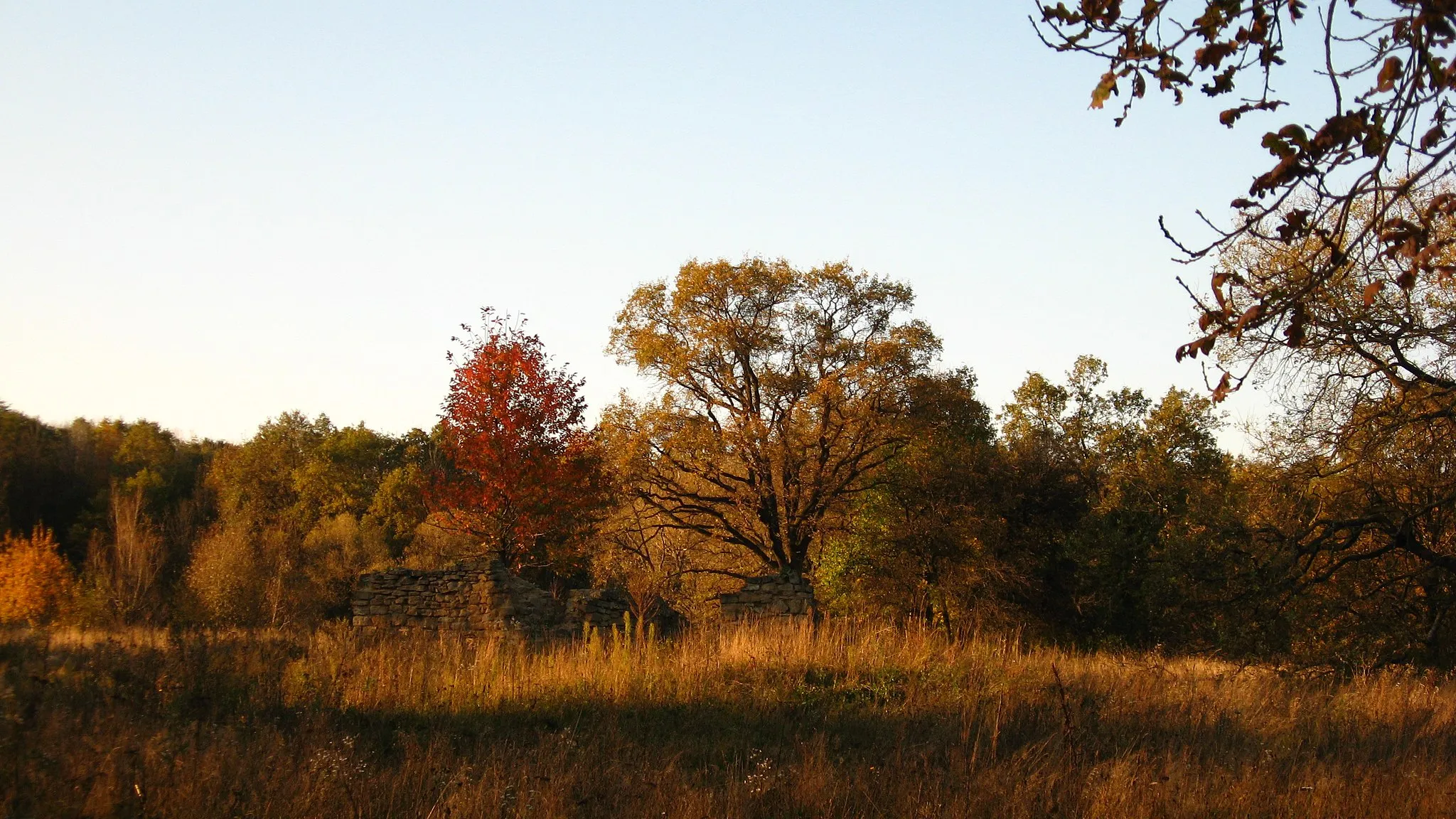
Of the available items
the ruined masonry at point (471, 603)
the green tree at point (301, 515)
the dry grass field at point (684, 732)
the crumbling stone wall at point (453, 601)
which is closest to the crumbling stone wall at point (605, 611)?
the ruined masonry at point (471, 603)

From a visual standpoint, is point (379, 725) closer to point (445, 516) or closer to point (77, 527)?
point (445, 516)

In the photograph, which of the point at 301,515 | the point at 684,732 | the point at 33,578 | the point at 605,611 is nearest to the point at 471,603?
the point at 605,611

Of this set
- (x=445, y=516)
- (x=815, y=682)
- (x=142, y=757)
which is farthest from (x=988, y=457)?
(x=142, y=757)

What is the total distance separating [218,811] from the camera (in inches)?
200

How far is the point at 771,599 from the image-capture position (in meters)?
17.7

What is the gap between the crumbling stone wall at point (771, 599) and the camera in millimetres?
17438

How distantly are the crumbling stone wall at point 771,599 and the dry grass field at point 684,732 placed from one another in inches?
217

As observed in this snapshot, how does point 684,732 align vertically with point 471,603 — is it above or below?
below

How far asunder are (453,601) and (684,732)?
370 inches

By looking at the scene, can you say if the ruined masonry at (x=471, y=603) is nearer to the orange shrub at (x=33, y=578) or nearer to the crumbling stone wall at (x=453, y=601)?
the crumbling stone wall at (x=453, y=601)

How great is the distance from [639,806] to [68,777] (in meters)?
2.82

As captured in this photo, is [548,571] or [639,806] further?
[548,571]

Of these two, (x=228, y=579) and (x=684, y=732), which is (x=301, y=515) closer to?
(x=228, y=579)

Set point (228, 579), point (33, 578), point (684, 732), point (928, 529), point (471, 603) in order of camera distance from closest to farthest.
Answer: point (684, 732) → point (471, 603) → point (33, 578) → point (928, 529) → point (228, 579)
